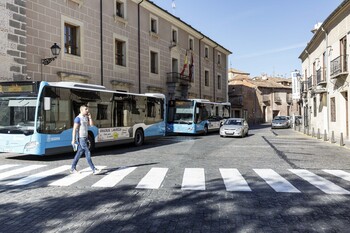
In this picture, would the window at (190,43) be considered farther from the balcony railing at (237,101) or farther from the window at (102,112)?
Result: the balcony railing at (237,101)

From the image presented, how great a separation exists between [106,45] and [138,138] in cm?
815

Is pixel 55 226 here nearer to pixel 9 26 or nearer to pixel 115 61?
pixel 9 26

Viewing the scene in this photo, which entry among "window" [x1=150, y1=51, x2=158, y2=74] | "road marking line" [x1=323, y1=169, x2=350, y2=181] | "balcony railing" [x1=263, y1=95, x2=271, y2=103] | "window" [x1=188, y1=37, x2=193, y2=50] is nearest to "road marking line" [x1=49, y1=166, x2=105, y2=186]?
"road marking line" [x1=323, y1=169, x2=350, y2=181]

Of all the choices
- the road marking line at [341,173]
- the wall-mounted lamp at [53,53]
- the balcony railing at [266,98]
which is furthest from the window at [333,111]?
the balcony railing at [266,98]

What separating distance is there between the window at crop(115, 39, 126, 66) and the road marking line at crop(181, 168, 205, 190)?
15.6 metres

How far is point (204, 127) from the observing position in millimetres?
25266

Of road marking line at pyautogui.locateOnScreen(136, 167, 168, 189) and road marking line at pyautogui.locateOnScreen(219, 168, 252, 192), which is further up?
road marking line at pyautogui.locateOnScreen(136, 167, 168, 189)

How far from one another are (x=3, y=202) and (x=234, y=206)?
4050 millimetres

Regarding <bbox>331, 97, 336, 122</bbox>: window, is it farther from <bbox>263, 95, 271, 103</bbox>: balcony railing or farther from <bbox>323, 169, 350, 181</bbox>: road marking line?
<bbox>263, 95, 271, 103</bbox>: balcony railing

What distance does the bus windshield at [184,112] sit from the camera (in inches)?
928

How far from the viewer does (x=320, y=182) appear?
7.33m

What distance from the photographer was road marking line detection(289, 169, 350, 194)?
6493 millimetres

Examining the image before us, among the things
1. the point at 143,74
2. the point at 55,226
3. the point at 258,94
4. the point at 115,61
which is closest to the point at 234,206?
the point at 55,226

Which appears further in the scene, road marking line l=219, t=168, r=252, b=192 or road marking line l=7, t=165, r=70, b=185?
road marking line l=7, t=165, r=70, b=185
